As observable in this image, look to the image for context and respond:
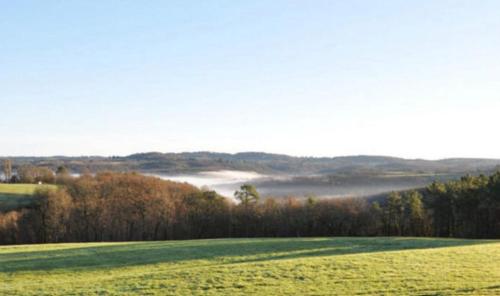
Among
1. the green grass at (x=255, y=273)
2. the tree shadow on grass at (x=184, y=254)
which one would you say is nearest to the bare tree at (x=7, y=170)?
the tree shadow on grass at (x=184, y=254)

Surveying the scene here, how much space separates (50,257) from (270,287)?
71.8 ft

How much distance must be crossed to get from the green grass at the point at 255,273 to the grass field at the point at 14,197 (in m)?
60.3

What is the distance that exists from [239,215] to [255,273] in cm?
6299

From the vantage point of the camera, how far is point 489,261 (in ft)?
81.0

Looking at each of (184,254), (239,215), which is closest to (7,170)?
(239,215)

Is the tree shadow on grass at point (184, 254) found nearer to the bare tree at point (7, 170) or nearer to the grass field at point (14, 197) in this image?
the grass field at point (14, 197)

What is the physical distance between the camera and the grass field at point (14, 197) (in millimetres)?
90606

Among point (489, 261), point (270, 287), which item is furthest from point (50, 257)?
point (489, 261)

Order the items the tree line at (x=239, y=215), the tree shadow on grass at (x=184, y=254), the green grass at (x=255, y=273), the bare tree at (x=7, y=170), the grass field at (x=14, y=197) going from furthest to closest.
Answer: the bare tree at (x=7, y=170) → the grass field at (x=14, y=197) → the tree line at (x=239, y=215) → the tree shadow on grass at (x=184, y=254) → the green grass at (x=255, y=273)

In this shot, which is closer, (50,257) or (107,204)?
(50,257)

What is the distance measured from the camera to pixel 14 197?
98.4 m

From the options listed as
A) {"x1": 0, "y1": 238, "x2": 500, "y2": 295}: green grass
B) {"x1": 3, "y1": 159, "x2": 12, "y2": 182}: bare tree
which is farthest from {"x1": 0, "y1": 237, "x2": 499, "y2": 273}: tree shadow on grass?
{"x1": 3, "y1": 159, "x2": 12, "y2": 182}: bare tree

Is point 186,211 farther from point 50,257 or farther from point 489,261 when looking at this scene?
point 489,261

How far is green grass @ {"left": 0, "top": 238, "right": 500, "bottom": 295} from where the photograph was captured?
738 inches
